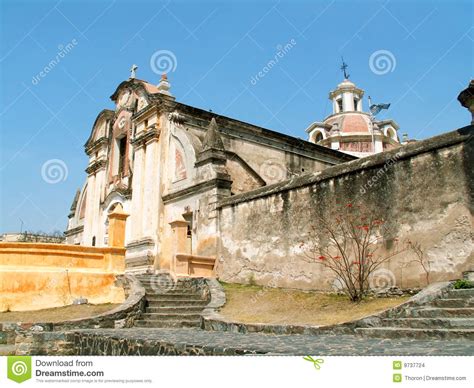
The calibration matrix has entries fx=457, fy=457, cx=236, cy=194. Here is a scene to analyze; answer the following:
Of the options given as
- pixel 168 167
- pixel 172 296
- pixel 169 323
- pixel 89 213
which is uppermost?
pixel 168 167

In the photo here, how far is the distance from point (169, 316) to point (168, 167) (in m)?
7.86

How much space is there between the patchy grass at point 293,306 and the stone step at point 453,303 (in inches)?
39.8

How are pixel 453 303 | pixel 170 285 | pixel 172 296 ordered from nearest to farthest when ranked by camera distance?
pixel 453 303 → pixel 172 296 → pixel 170 285

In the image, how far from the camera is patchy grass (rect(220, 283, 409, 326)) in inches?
318

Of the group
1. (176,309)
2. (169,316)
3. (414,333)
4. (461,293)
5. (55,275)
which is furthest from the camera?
(55,275)

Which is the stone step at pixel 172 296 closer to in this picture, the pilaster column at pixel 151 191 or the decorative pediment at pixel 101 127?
the pilaster column at pixel 151 191

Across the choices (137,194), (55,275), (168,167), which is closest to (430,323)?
(55,275)

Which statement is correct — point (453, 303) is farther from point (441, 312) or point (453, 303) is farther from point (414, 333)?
point (414, 333)

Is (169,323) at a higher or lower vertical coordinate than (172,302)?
lower

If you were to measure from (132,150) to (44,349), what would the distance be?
12876 mm

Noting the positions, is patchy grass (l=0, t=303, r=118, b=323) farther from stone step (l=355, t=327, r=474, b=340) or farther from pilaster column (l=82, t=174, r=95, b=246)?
pilaster column (l=82, t=174, r=95, b=246)

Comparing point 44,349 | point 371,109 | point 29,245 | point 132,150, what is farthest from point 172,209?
point 371,109

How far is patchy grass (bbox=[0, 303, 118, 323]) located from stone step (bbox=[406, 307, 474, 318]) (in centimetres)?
651

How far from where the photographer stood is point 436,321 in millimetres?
6090
